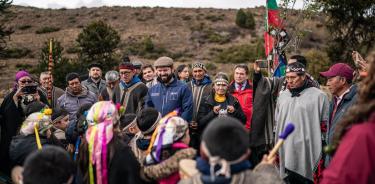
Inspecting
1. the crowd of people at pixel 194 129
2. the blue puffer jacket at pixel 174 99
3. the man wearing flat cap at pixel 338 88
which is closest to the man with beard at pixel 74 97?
the crowd of people at pixel 194 129

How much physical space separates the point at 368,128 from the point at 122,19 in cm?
5952

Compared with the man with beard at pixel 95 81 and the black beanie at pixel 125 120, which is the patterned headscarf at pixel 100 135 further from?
the man with beard at pixel 95 81

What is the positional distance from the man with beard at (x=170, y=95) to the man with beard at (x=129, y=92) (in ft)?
1.47

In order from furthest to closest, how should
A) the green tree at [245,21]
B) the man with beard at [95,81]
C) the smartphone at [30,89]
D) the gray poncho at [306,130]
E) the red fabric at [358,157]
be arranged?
the green tree at [245,21] → the man with beard at [95,81] → the smartphone at [30,89] → the gray poncho at [306,130] → the red fabric at [358,157]

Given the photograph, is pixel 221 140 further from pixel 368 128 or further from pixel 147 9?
pixel 147 9

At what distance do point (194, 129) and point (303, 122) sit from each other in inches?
82.1

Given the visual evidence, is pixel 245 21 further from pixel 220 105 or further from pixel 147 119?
pixel 147 119

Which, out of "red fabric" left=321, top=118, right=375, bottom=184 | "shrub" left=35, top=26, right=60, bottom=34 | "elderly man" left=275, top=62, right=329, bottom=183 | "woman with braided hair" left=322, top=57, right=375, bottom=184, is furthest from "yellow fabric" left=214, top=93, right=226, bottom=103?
"shrub" left=35, top=26, right=60, bottom=34

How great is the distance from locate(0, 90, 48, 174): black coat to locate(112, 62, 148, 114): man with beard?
1.64 m

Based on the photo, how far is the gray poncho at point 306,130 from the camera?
5434 millimetres

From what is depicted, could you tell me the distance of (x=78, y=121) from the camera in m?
5.29

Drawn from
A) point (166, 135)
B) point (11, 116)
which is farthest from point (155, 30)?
point (166, 135)

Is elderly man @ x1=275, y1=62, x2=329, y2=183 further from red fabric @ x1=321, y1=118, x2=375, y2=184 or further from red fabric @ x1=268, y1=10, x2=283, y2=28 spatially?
red fabric @ x1=268, y1=10, x2=283, y2=28

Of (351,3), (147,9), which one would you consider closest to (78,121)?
(351,3)
